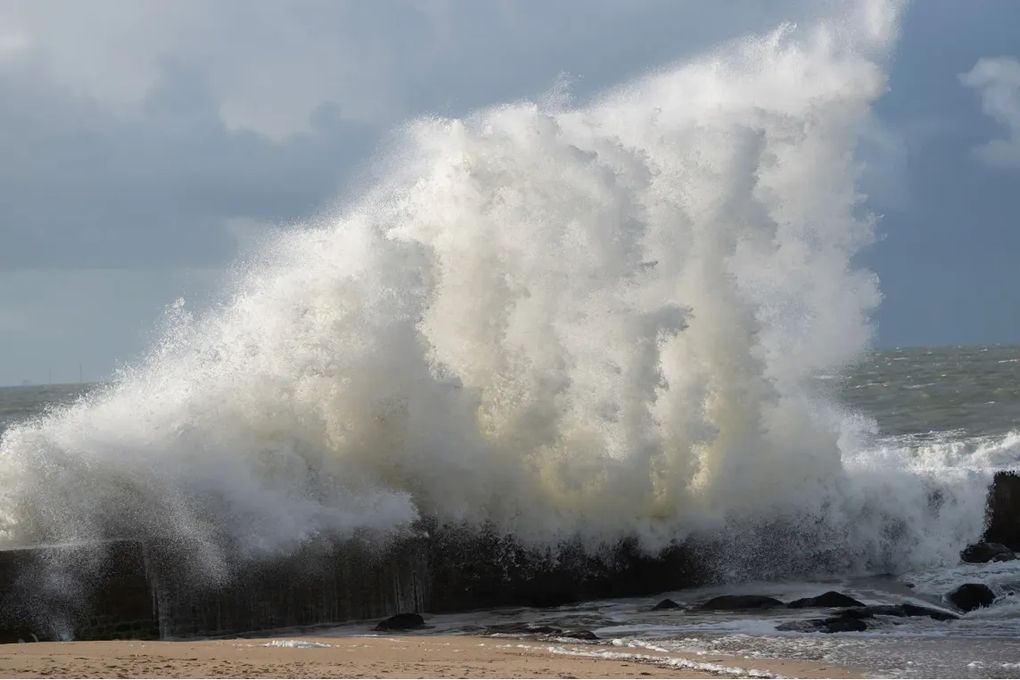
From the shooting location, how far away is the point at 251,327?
13.5 meters

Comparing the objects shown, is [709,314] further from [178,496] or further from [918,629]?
[178,496]

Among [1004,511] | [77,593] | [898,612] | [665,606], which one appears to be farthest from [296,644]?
[1004,511]

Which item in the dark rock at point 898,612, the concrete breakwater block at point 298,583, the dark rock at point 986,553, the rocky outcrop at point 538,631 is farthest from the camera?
the dark rock at point 986,553

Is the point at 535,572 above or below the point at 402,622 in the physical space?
above

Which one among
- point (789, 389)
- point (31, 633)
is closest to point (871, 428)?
point (789, 389)

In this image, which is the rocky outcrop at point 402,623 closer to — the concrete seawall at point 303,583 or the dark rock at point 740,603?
the concrete seawall at point 303,583

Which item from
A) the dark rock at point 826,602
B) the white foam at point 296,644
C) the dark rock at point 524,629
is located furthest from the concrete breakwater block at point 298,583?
the dark rock at point 826,602

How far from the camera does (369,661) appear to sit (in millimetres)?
8305

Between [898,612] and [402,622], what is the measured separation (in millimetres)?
4294

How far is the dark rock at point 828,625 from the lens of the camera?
10391 millimetres

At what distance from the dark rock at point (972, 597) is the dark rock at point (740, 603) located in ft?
5.60

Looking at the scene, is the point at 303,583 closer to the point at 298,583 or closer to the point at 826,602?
the point at 298,583

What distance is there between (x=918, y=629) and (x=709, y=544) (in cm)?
315

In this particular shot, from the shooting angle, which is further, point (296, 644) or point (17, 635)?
point (17, 635)
